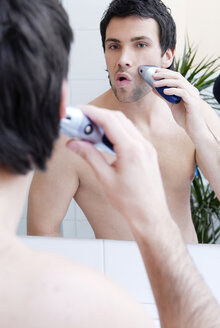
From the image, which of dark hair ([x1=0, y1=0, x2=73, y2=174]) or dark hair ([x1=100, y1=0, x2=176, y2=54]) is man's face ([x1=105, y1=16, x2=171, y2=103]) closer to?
dark hair ([x1=100, y1=0, x2=176, y2=54])

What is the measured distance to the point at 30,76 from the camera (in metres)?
0.46

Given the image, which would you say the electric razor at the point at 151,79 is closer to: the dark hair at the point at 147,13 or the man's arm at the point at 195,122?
the man's arm at the point at 195,122

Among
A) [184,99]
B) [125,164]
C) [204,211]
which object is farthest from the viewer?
[204,211]

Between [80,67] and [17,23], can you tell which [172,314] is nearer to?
[17,23]

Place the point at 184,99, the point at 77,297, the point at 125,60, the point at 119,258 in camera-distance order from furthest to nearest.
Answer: the point at 125,60 → the point at 184,99 → the point at 119,258 → the point at 77,297

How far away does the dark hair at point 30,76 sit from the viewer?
0.45 metres

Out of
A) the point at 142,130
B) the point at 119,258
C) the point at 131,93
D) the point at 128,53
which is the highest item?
the point at 128,53

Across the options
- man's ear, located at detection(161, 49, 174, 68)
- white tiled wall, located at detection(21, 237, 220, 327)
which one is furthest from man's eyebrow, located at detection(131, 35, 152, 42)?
white tiled wall, located at detection(21, 237, 220, 327)

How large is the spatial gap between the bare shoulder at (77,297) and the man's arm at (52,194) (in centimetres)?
79

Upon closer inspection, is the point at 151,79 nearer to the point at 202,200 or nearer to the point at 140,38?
the point at 140,38

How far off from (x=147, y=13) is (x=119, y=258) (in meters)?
0.71

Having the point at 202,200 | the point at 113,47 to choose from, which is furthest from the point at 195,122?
the point at 202,200

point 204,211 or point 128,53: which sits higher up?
point 128,53

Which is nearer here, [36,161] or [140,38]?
[36,161]
